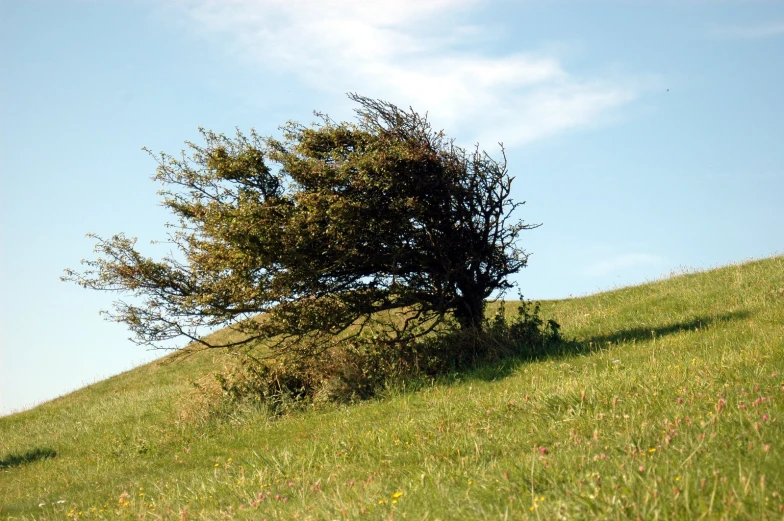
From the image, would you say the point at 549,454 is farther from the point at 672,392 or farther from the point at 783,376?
the point at 783,376

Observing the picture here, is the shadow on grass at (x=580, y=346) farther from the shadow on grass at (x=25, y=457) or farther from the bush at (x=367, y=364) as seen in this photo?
the shadow on grass at (x=25, y=457)

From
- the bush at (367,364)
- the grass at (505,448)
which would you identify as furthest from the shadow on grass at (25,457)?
the bush at (367,364)

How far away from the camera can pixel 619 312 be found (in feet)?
66.4

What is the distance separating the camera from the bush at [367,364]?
15.4 m

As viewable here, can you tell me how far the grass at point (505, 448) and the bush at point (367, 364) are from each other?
759 mm

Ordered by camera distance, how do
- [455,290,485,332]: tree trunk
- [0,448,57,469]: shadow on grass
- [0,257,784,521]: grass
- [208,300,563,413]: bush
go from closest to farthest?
1. [0,257,784,521]: grass
2. [208,300,563,413]: bush
3. [455,290,485,332]: tree trunk
4. [0,448,57,469]: shadow on grass

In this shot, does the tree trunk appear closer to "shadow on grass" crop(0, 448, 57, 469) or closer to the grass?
the grass

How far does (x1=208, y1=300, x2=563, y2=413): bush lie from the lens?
50.4 feet

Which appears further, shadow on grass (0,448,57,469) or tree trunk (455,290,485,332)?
shadow on grass (0,448,57,469)

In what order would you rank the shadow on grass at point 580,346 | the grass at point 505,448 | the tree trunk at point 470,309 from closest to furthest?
the grass at point 505,448 → the shadow on grass at point 580,346 → the tree trunk at point 470,309

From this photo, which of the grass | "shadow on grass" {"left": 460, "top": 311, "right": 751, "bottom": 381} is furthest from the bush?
the grass

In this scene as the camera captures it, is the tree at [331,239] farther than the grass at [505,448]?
Yes

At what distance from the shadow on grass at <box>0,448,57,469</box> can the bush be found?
460 cm

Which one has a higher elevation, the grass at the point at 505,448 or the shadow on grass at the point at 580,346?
the shadow on grass at the point at 580,346
